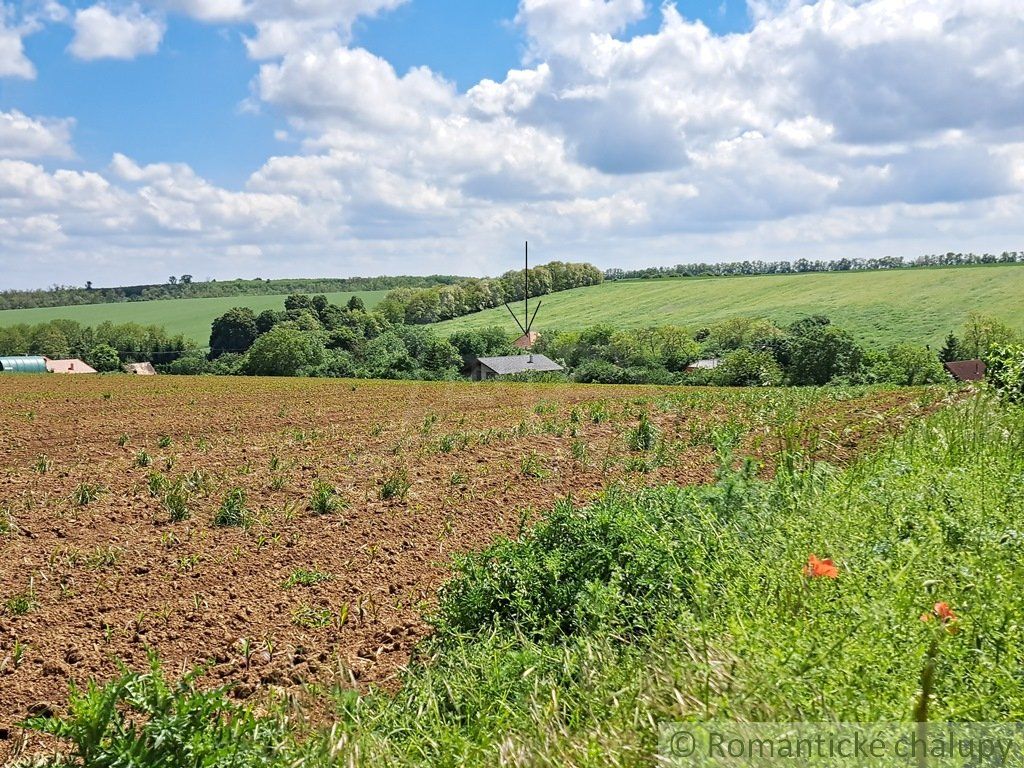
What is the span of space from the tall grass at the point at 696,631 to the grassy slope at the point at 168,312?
270 feet

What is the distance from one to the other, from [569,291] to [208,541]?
8436 cm

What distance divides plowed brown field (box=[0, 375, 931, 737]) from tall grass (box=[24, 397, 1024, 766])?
0.76 meters

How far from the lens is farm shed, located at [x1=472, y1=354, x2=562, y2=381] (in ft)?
173

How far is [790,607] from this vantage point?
3771 millimetres

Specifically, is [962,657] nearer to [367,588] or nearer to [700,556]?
[700,556]

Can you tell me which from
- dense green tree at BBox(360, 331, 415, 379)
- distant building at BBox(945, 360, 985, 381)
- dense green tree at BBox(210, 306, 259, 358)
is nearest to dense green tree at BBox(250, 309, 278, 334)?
dense green tree at BBox(210, 306, 259, 358)

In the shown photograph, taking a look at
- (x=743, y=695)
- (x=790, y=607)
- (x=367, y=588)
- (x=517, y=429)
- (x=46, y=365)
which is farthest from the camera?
(x=46, y=365)

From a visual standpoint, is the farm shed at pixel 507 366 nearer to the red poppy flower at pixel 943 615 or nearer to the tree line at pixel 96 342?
the tree line at pixel 96 342

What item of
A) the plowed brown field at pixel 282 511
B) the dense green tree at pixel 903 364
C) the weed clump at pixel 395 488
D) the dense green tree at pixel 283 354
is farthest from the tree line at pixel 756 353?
the weed clump at pixel 395 488

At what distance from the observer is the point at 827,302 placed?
8438 cm

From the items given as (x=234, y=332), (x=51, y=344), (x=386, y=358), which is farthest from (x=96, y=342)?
(x=386, y=358)

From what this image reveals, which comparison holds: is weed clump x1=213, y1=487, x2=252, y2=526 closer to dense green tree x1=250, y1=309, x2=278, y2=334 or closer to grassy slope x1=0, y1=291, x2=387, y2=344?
dense green tree x1=250, y1=309, x2=278, y2=334

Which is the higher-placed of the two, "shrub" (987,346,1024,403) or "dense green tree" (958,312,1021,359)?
"shrub" (987,346,1024,403)

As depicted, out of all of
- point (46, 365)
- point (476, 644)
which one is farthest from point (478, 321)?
point (476, 644)
